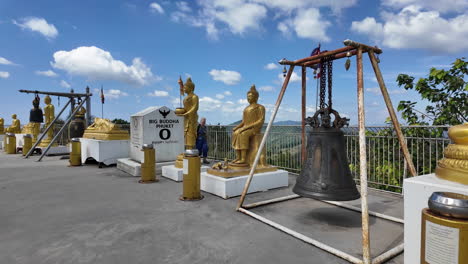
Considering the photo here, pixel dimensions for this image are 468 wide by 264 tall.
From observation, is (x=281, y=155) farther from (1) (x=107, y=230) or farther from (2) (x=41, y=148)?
(2) (x=41, y=148)

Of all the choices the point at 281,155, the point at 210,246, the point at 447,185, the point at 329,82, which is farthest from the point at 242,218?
the point at 281,155

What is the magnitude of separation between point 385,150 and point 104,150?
8.99 meters

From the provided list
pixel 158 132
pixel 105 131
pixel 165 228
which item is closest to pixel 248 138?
pixel 165 228

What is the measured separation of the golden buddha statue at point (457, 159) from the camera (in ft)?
7.18

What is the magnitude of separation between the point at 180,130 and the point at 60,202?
176 inches

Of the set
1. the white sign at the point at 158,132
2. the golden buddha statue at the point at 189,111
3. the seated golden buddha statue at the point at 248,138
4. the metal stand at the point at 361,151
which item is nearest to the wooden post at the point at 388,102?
the metal stand at the point at 361,151

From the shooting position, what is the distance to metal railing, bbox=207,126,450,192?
17.9ft

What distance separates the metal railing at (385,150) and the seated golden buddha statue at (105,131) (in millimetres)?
5782

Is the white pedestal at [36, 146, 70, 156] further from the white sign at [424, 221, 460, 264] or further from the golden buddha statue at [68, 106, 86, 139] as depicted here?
the white sign at [424, 221, 460, 264]

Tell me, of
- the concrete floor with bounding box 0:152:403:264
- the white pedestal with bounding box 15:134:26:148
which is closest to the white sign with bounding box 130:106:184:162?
the concrete floor with bounding box 0:152:403:264

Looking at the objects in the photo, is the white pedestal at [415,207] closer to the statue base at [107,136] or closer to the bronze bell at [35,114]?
the statue base at [107,136]

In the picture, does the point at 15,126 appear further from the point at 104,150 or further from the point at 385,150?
the point at 385,150

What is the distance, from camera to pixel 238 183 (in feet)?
18.1

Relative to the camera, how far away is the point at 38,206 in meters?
4.90
